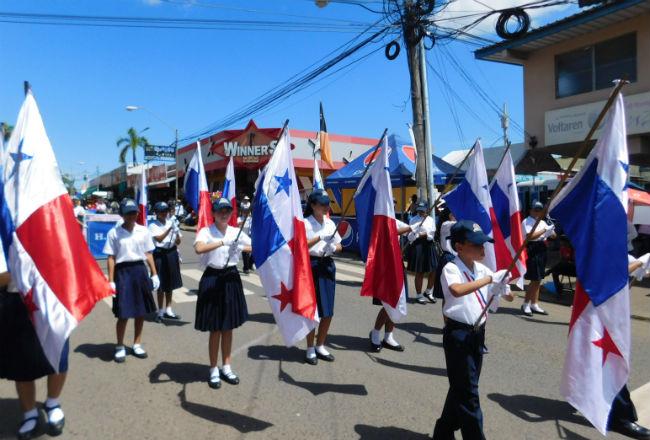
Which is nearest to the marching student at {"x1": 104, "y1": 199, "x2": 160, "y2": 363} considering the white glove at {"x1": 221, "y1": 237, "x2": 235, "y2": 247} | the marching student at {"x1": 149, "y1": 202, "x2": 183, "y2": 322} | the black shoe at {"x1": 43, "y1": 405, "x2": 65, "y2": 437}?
the white glove at {"x1": 221, "y1": 237, "x2": 235, "y2": 247}

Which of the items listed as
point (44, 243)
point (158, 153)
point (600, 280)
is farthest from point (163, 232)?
point (158, 153)

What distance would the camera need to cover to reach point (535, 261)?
314 inches

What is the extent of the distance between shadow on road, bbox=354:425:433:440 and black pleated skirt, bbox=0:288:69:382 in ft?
7.98

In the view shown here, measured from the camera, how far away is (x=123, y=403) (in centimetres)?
432

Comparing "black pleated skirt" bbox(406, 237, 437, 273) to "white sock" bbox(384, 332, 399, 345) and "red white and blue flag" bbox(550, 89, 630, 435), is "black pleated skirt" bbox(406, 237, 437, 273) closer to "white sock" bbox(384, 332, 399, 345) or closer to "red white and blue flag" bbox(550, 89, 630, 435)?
"white sock" bbox(384, 332, 399, 345)

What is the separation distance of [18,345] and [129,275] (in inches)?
77.5

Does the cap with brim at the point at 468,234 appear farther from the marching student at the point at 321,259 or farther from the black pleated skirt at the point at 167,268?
the black pleated skirt at the point at 167,268

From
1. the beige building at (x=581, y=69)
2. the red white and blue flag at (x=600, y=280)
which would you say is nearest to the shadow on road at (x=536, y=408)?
the red white and blue flag at (x=600, y=280)

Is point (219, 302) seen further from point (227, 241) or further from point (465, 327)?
point (465, 327)

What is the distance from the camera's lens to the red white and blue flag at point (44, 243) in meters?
3.44

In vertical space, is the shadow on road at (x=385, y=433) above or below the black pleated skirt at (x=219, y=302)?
below

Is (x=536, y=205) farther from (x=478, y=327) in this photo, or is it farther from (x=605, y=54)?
(x=605, y=54)

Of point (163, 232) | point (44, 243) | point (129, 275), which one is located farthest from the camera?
point (163, 232)

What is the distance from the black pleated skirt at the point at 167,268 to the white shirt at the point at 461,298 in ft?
16.4
